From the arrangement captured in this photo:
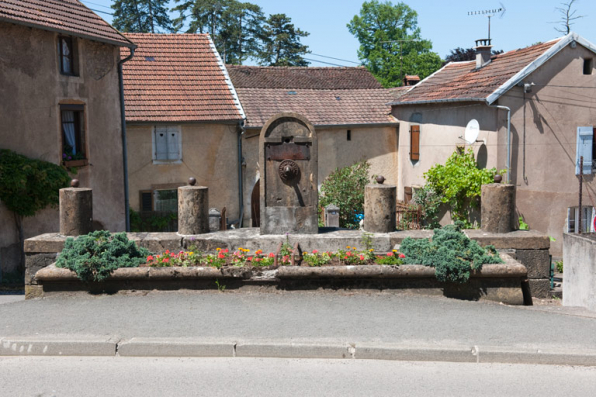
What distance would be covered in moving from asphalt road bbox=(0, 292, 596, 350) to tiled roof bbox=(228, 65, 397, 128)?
14.4m

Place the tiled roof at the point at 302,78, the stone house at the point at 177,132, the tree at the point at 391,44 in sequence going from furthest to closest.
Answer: the tree at the point at 391,44 → the tiled roof at the point at 302,78 → the stone house at the point at 177,132

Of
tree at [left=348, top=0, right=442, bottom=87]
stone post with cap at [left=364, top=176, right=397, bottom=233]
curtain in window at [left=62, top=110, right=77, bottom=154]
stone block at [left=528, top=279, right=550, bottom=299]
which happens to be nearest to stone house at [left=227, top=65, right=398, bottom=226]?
curtain in window at [left=62, top=110, right=77, bottom=154]

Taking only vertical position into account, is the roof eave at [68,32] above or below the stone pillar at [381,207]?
above

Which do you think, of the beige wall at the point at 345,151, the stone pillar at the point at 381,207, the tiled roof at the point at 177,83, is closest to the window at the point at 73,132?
the tiled roof at the point at 177,83

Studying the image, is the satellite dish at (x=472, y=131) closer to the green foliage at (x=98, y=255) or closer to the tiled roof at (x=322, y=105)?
the tiled roof at (x=322, y=105)

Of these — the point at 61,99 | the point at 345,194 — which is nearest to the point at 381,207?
the point at 61,99

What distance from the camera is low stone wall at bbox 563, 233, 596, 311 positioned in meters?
9.95

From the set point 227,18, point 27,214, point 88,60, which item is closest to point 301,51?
point 227,18

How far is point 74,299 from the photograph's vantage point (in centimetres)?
842

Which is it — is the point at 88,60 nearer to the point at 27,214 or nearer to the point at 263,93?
the point at 27,214

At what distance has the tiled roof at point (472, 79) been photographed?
19.4 meters

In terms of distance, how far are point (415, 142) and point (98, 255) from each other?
16375 millimetres

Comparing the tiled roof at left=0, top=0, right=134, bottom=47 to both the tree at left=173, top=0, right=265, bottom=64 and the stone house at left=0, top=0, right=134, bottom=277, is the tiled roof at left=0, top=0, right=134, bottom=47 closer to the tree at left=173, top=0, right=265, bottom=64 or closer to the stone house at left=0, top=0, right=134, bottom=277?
the stone house at left=0, top=0, right=134, bottom=277

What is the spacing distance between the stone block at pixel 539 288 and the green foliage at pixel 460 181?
30.8ft
